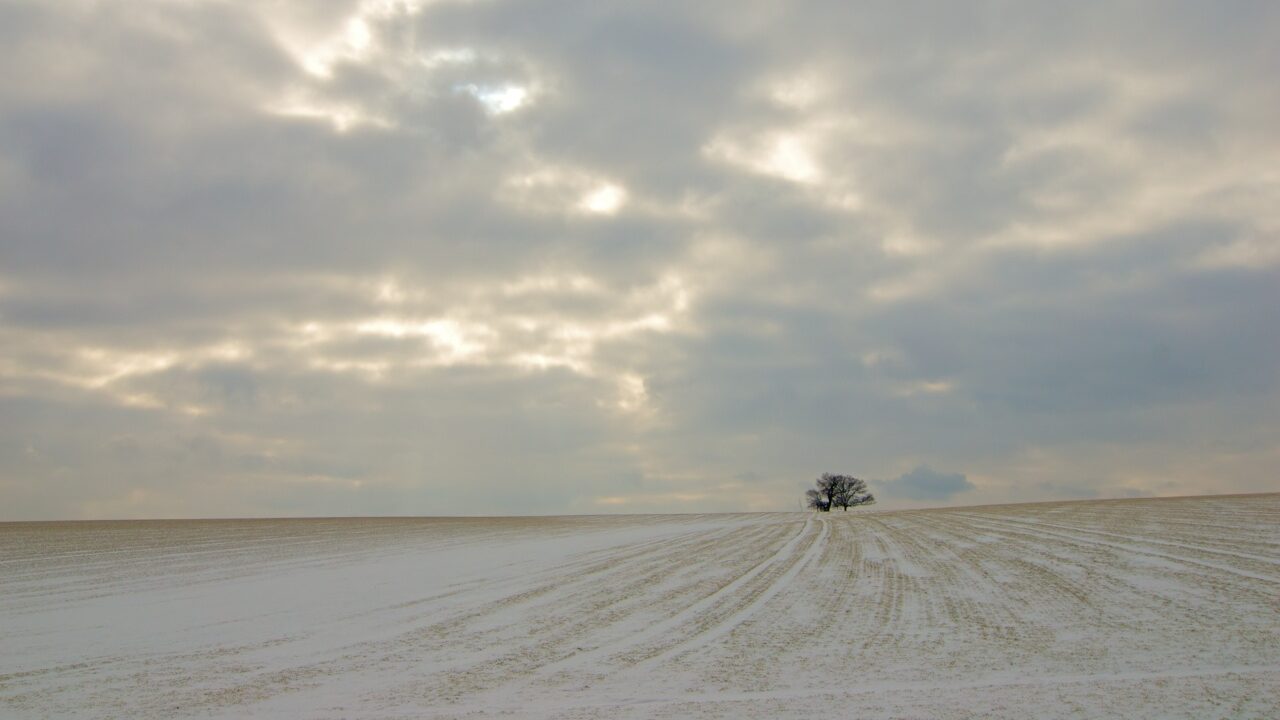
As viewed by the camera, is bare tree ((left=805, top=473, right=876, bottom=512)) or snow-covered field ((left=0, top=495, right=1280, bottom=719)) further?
bare tree ((left=805, top=473, right=876, bottom=512))

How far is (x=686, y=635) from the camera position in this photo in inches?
540

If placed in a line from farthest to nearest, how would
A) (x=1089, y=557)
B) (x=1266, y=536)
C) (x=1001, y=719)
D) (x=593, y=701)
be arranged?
(x=1266, y=536) → (x=1089, y=557) → (x=593, y=701) → (x=1001, y=719)

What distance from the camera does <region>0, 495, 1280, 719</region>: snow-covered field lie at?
396 inches

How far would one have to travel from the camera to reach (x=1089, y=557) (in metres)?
22.3

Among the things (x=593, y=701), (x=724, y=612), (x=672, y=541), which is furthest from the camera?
(x=672, y=541)

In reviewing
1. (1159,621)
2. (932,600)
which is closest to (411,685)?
(932,600)

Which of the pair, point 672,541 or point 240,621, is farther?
point 672,541

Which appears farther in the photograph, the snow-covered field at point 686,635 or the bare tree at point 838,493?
the bare tree at point 838,493

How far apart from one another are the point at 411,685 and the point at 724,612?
6.50 m

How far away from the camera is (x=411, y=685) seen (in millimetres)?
11109

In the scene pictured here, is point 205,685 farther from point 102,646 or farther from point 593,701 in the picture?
point 593,701

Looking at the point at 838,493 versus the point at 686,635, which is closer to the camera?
the point at 686,635

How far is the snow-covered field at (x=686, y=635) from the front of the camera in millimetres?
10047

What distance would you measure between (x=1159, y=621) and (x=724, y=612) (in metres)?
6.98
